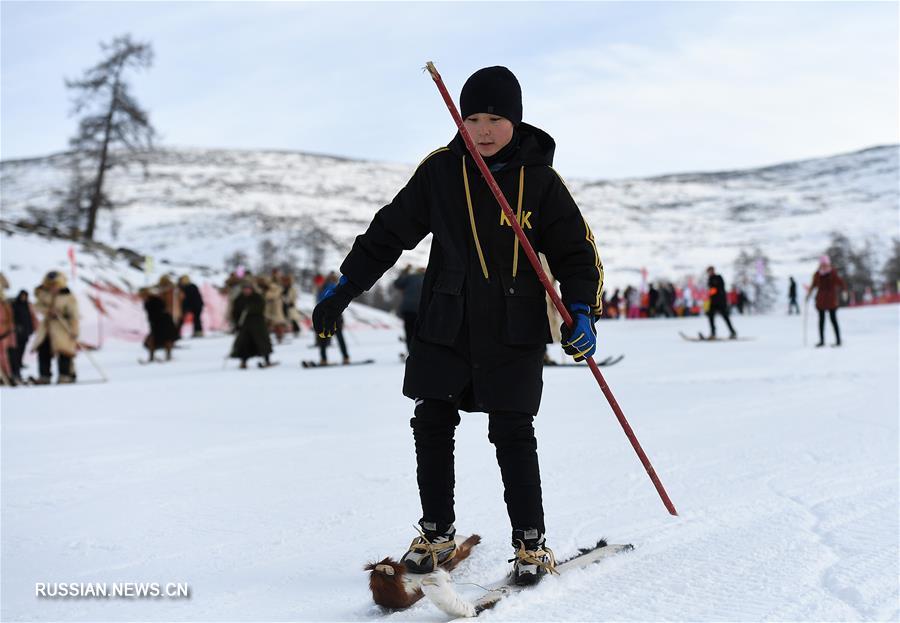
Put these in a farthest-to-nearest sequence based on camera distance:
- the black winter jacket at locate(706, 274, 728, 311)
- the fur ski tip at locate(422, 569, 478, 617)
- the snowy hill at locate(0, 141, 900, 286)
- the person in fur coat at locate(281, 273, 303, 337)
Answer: the snowy hill at locate(0, 141, 900, 286) → the person in fur coat at locate(281, 273, 303, 337) → the black winter jacket at locate(706, 274, 728, 311) → the fur ski tip at locate(422, 569, 478, 617)

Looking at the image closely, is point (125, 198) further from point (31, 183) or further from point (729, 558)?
point (729, 558)

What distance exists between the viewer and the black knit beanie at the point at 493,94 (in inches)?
101

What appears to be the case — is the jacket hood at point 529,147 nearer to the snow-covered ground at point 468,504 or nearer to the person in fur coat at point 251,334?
the snow-covered ground at point 468,504

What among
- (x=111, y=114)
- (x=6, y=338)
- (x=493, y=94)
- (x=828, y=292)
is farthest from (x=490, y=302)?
(x=111, y=114)

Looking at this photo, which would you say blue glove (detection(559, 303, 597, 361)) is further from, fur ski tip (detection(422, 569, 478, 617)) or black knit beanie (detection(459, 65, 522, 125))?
fur ski tip (detection(422, 569, 478, 617))

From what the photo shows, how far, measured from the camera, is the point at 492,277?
256 centimetres

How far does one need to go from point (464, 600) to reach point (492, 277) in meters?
0.91

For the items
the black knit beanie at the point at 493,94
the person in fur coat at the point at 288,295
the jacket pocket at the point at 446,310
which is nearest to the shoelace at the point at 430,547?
the jacket pocket at the point at 446,310

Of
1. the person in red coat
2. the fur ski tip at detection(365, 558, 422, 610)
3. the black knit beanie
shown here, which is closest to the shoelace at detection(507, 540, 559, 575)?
the fur ski tip at detection(365, 558, 422, 610)

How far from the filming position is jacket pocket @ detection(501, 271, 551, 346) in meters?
2.52

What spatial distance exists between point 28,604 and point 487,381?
151cm

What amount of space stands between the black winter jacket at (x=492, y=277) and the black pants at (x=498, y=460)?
7 cm

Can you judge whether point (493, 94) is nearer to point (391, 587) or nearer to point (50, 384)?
point (391, 587)

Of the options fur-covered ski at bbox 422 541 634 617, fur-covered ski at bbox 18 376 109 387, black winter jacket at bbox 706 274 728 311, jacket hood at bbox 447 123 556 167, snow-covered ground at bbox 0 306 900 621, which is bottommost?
fur-covered ski at bbox 18 376 109 387
